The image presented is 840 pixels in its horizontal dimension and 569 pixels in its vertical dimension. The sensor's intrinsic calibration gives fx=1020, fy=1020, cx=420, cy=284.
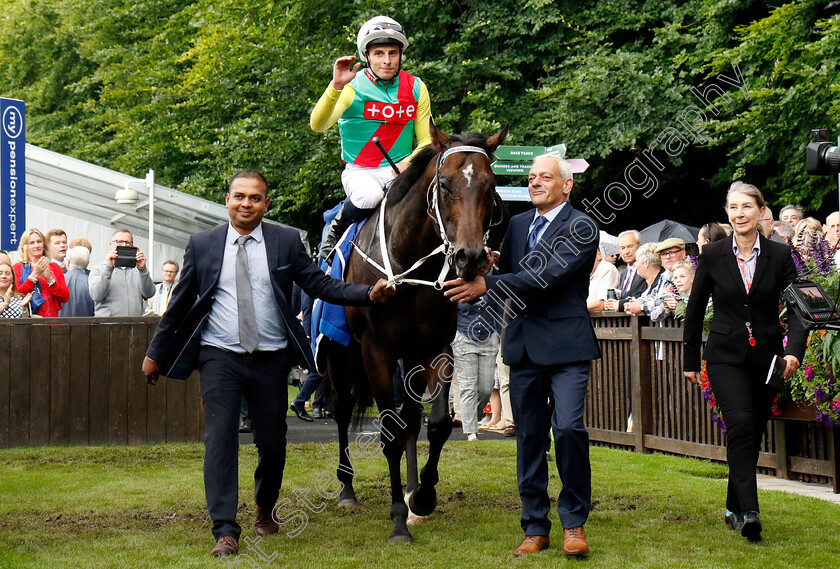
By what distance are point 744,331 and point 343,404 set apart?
3.30 metres

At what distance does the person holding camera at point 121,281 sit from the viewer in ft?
37.7

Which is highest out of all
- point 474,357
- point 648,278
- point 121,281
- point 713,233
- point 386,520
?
point 713,233

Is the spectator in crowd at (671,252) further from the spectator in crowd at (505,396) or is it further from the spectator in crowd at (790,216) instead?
the spectator in crowd at (505,396)

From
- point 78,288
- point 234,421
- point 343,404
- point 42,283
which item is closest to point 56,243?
point 78,288

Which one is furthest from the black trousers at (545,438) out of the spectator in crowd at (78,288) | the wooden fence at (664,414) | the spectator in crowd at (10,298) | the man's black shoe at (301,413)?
the man's black shoe at (301,413)

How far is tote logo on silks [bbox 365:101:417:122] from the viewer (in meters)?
7.21

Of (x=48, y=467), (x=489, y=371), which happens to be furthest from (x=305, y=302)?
(x=48, y=467)

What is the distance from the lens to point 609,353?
10891 mm

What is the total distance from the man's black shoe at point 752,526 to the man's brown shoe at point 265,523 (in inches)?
112

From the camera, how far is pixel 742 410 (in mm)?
6141

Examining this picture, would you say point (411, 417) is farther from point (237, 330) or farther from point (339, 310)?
point (237, 330)

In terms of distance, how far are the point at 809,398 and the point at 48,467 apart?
6.58 metres

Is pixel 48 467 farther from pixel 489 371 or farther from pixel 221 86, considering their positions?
pixel 221 86

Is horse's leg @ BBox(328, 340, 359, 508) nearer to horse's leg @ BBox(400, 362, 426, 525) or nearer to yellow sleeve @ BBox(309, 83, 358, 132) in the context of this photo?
horse's leg @ BBox(400, 362, 426, 525)
